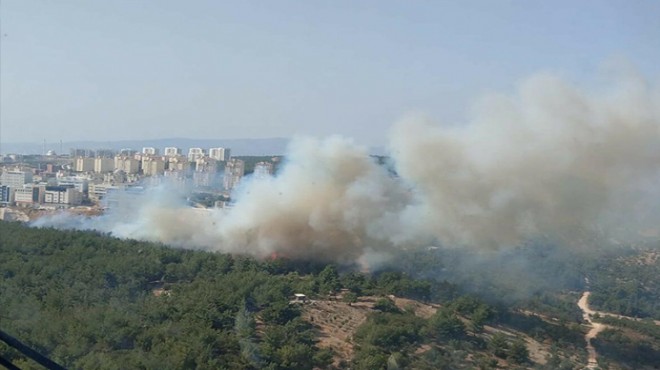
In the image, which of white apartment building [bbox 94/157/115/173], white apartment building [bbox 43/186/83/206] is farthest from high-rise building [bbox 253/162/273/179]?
white apartment building [bbox 94/157/115/173]

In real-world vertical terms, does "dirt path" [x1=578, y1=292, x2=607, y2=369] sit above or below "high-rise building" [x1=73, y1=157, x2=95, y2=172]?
below

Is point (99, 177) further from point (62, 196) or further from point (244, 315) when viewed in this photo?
point (244, 315)

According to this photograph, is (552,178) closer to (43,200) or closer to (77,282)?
(77,282)

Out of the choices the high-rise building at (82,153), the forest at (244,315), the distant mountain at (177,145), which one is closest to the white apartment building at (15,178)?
the distant mountain at (177,145)

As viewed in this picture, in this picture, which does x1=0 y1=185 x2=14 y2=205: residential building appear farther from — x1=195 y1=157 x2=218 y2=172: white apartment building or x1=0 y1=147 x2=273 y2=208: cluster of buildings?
x1=195 y1=157 x2=218 y2=172: white apartment building

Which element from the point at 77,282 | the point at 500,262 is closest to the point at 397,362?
the point at 77,282

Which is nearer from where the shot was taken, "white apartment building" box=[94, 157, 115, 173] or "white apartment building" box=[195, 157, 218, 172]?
"white apartment building" box=[195, 157, 218, 172]
